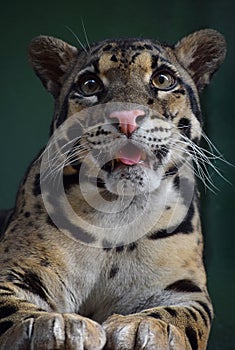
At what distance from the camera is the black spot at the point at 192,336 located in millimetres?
3797

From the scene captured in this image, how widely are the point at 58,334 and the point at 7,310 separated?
18.9 inches

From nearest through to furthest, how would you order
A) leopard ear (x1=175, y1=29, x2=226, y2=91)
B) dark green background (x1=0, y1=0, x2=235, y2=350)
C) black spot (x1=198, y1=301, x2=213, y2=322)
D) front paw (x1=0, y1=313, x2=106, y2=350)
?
front paw (x1=0, y1=313, x2=106, y2=350), black spot (x1=198, y1=301, x2=213, y2=322), leopard ear (x1=175, y1=29, x2=226, y2=91), dark green background (x1=0, y1=0, x2=235, y2=350)

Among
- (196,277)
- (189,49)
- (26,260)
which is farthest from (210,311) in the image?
(189,49)

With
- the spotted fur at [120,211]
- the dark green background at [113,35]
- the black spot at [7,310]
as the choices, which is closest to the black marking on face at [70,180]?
the spotted fur at [120,211]

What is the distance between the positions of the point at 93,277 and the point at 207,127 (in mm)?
2142

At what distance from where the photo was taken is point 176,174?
13.9 ft

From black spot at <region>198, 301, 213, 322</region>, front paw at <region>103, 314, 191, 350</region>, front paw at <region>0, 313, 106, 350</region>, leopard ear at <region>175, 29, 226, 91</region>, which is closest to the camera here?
front paw at <region>0, 313, 106, 350</region>

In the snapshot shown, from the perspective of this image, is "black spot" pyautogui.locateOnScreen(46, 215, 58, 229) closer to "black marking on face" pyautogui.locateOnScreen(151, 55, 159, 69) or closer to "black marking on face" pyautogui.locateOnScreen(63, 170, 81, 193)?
"black marking on face" pyautogui.locateOnScreen(63, 170, 81, 193)

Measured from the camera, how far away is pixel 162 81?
416 centimetres

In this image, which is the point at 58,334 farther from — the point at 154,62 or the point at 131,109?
the point at 154,62

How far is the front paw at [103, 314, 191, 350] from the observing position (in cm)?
338

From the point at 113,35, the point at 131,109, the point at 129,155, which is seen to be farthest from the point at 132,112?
the point at 113,35

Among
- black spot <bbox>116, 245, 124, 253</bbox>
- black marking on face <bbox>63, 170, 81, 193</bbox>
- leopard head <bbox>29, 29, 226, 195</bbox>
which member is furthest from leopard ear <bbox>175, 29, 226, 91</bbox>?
black spot <bbox>116, 245, 124, 253</bbox>

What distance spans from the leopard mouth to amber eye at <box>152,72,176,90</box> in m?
0.40
